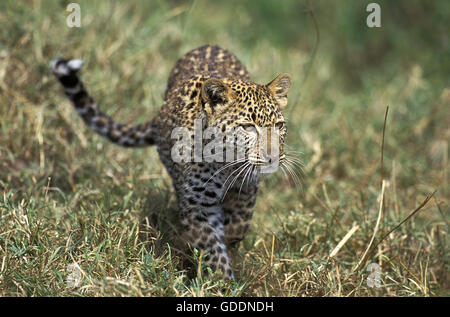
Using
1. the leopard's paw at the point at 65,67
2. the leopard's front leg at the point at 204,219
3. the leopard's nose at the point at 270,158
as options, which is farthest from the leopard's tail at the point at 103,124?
the leopard's nose at the point at 270,158

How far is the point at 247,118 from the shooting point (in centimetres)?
492

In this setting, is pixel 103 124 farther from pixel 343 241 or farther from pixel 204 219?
pixel 343 241

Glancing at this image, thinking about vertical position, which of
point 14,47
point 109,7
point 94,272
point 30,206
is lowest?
point 94,272

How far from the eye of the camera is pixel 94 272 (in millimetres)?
4910

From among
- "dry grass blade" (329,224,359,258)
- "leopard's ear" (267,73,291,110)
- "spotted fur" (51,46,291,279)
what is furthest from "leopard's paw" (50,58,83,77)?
"dry grass blade" (329,224,359,258)

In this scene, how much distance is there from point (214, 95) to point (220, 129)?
275 millimetres

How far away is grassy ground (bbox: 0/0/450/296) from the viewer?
17.0 ft

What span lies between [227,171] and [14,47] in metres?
3.77

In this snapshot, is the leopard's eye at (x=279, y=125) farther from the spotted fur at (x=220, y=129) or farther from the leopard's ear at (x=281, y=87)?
the leopard's ear at (x=281, y=87)

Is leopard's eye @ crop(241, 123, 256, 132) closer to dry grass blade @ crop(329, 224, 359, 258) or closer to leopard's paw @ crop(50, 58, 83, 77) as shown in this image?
dry grass blade @ crop(329, 224, 359, 258)

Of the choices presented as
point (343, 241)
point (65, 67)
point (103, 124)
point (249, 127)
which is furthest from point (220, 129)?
point (65, 67)

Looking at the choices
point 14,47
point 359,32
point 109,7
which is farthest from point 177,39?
point 359,32

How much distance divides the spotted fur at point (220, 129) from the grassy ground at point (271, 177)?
335mm
